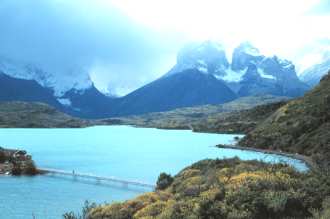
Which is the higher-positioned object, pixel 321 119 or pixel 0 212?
pixel 321 119

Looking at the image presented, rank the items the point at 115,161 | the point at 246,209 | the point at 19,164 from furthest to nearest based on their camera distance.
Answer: the point at 115,161, the point at 19,164, the point at 246,209

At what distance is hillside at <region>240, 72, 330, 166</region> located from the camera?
10850 cm

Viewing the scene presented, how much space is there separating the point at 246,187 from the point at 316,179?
3.35 m

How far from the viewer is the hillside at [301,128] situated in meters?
108

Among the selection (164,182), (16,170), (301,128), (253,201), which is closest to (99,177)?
(16,170)

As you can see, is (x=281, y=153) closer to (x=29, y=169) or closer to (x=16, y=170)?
(x=29, y=169)

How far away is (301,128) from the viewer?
11975 centimetres

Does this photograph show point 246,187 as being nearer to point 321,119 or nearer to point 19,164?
point 19,164

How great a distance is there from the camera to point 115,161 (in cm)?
11362

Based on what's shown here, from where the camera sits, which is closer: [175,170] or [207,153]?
[175,170]

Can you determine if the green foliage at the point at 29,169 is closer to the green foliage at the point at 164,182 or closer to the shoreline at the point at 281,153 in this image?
the green foliage at the point at 164,182

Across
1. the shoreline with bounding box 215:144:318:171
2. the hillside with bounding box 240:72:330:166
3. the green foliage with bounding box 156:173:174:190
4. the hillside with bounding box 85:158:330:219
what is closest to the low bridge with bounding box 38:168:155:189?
the green foliage with bounding box 156:173:174:190

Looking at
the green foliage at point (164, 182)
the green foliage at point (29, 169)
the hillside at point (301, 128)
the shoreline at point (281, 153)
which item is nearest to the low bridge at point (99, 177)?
the green foliage at point (29, 169)

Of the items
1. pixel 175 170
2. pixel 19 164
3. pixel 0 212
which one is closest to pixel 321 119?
pixel 175 170
